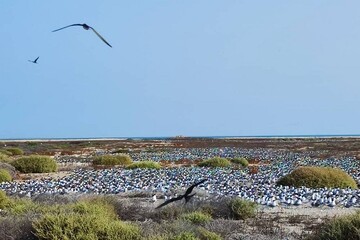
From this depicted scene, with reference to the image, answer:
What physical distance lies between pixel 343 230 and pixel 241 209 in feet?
11.7

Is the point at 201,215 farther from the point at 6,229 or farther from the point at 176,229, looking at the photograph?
the point at 6,229

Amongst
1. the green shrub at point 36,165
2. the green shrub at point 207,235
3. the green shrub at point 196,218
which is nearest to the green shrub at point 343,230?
the green shrub at point 207,235

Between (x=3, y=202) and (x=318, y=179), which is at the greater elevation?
(x=318, y=179)

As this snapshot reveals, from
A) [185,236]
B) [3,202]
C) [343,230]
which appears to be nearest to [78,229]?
[185,236]

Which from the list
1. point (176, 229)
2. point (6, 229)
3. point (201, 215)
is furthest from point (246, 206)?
point (6, 229)

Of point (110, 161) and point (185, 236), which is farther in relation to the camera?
point (110, 161)

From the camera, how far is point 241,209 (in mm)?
11305

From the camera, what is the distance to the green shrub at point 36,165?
27.2 metres

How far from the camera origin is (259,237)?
8.98m

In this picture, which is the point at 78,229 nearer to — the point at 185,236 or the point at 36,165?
the point at 185,236

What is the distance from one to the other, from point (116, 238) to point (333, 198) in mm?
7298

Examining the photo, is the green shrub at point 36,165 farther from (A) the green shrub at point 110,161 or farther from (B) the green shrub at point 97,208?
(B) the green shrub at point 97,208

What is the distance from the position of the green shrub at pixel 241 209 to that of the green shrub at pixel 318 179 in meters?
6.65

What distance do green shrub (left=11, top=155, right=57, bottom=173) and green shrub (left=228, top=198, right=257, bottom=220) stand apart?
17.3 metres
